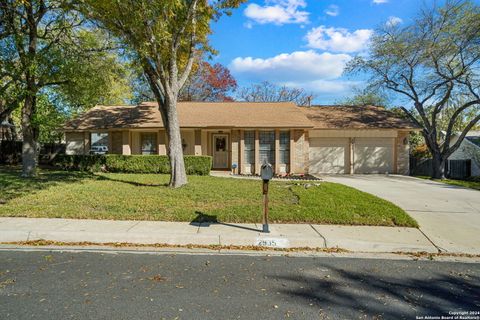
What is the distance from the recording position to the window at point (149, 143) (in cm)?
1909

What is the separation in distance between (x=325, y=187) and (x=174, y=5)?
798cm

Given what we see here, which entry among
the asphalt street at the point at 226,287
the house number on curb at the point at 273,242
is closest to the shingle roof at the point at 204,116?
the house number on curb at the point at 273,242

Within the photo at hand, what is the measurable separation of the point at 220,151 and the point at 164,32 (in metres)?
10.7

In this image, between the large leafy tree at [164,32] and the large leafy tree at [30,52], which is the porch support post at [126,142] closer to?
the large leafy tree at [30,52]

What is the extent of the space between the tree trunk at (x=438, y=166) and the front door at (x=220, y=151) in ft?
43.4

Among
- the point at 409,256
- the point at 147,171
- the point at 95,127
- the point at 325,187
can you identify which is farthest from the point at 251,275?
the point at 95,127

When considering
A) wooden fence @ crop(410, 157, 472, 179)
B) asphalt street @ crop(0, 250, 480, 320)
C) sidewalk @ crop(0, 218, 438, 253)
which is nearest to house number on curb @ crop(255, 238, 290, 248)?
sidewalk @ crop(0, 218, 438, 253)

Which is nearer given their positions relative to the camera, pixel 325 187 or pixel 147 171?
pixel 325 187

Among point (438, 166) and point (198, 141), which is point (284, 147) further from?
point (438, 166)

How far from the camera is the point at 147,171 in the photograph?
1577cm

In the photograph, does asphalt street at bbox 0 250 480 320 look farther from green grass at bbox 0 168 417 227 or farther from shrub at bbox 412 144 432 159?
shrub at bbox 412 144 432 159

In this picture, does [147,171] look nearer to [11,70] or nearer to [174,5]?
[11,70]

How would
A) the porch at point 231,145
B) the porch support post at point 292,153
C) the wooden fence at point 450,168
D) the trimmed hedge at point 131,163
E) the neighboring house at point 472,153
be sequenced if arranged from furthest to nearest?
the wooden fence at point 450,168 < the neighboring house at point 472,153 < the porch at point 231,145 < the porch support post at point 292,153 < the trimmed hedge at point 131,163

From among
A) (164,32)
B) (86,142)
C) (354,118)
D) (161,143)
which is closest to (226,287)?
(164,32)
